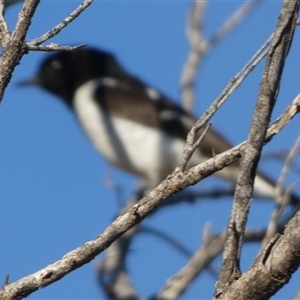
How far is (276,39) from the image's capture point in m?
1.34

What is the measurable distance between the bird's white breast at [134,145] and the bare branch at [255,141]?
4665 millimetres

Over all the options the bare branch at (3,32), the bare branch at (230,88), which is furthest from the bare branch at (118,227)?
the bare branch at (3,32)

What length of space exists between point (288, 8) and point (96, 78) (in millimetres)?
5762

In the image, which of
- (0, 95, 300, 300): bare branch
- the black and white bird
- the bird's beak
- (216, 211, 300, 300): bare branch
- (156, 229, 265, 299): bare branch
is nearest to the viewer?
(216, 211, 300, 300): bare branch

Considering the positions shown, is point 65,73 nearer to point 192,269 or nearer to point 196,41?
point 196,41

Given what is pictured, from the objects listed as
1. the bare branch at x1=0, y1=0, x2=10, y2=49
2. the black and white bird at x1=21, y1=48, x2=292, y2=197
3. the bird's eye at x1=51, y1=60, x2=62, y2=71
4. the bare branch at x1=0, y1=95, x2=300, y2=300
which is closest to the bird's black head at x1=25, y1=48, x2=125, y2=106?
the bird's eye at x1=51, y1=60, x2=62, y2=71

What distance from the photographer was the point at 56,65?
7.05 metres

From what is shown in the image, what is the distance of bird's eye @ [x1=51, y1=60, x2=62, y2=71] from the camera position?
23.1 feet

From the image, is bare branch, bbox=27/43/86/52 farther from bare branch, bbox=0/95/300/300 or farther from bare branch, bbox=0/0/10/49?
bare branch, bbox=0/95/300/300

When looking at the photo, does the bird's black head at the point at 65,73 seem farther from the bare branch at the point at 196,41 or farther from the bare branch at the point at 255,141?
the bare branch at the point at 255,141

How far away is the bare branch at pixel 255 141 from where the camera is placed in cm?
134

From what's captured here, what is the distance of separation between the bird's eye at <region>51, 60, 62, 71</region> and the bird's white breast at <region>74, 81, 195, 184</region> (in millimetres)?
822

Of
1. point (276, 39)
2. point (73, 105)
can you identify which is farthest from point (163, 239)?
point (73, 105)

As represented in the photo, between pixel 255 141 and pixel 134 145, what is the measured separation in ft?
15.8
